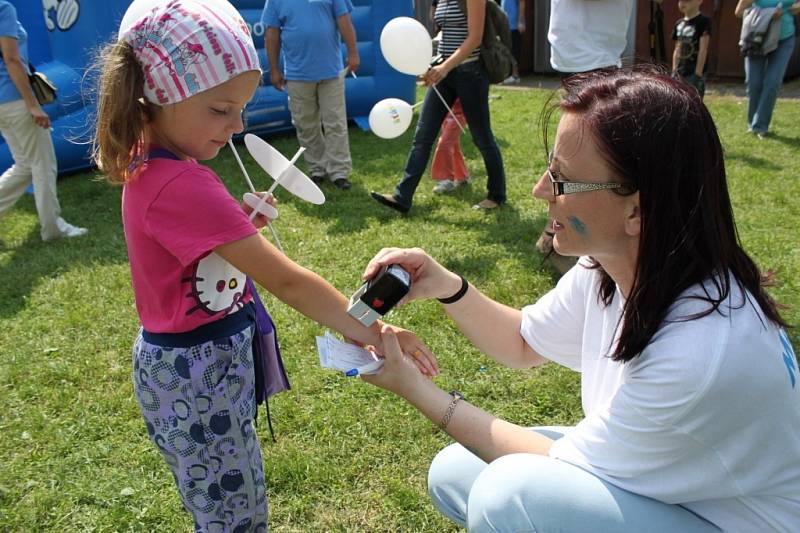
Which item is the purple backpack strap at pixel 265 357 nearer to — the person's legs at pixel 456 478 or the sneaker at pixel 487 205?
the person's legs at pixel 456 478

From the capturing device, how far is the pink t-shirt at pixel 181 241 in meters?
1.45

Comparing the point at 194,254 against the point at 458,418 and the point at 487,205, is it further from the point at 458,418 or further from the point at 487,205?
the point at 487,205

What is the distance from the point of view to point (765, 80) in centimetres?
681

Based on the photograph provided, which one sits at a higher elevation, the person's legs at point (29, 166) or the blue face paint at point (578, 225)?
the blue face paint at point (578, 225)

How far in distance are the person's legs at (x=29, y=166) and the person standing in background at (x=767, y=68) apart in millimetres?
6377

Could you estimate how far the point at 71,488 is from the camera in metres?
2.41

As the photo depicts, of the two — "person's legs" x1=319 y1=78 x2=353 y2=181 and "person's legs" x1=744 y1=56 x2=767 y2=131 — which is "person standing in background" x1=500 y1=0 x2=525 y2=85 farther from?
"person's legs" x1=319 y1=78 x2=353 y2=181

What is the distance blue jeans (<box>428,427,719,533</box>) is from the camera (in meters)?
1.39

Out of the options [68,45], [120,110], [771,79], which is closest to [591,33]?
[120,110]

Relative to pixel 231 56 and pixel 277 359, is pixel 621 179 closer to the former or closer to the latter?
pixel 231 56

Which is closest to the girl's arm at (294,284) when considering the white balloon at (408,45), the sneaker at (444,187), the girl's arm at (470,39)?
the girl's arm at (470,39)

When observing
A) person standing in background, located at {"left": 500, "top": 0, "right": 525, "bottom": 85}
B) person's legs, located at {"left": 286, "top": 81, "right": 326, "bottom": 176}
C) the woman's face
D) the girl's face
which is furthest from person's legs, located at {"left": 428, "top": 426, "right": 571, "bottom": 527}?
person standing in background, located at {"left": 500, "top": 0, "right": 525, "bottom": 85}

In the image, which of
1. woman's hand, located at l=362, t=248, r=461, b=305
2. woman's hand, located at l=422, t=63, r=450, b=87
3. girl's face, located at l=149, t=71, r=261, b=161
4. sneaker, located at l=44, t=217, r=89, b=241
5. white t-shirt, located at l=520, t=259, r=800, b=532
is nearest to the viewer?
white t-shirt, located at l=520, t=259, r=800, b=532

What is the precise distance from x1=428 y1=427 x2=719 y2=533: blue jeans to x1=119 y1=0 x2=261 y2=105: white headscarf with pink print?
1057mm
